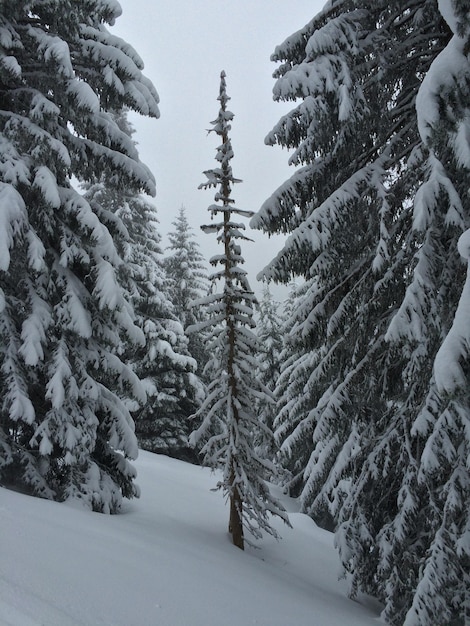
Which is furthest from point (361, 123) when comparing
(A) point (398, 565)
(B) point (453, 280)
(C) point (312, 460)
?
(C) point (312, 460)

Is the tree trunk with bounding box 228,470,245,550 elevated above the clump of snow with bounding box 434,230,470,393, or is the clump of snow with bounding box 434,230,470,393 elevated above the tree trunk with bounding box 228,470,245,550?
the clump of snow with bounding box 434,230,470,393

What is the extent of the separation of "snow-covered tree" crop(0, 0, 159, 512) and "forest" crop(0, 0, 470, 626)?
3 cm

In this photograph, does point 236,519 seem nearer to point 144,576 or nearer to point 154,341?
point 144,576

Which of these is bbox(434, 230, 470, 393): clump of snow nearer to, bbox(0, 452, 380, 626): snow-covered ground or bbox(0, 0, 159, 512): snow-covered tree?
bbox(0, 452, 380, 626): snow-covered ground

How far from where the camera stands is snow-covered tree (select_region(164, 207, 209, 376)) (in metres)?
24.2

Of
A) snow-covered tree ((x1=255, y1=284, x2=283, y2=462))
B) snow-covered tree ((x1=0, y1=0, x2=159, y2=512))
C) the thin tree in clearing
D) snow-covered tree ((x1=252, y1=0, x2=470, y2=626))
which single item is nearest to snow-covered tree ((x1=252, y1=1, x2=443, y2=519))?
snow-covered tree ((x1=252, y1=0, x2=470, y2=626))

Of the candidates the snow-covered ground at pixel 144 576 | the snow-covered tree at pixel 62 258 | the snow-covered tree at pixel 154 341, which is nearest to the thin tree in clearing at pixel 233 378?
the snow-covered ground at pixel 144 576

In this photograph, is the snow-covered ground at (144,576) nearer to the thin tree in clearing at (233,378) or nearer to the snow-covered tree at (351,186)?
the thin tree in clearing at (233,378)

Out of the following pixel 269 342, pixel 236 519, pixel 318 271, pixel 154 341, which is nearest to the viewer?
pixel 318 271

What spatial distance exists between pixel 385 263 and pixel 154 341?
14.9 m

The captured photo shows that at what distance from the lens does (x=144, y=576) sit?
4.66 m

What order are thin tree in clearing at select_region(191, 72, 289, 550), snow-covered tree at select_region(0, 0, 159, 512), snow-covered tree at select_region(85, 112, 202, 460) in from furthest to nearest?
1. snow-covered tree at select_region(85, 112, 202, 460)
2. thin tree in clearing at select_region(191, 72, 289, 550)
3. snow-covered tree at select_region(0, 0, 159, 512)

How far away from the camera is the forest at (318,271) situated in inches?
202

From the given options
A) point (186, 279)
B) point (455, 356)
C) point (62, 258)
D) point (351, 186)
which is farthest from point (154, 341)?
point (455, 356)
